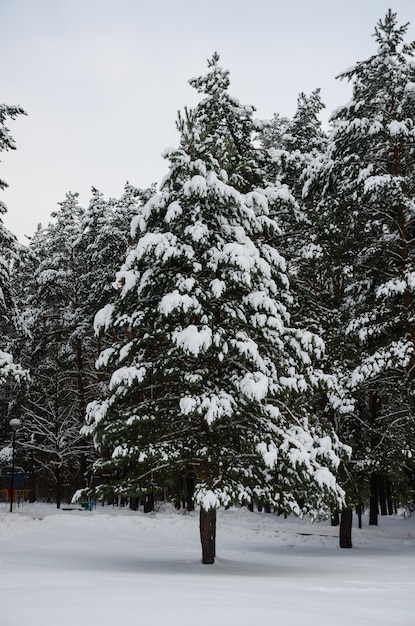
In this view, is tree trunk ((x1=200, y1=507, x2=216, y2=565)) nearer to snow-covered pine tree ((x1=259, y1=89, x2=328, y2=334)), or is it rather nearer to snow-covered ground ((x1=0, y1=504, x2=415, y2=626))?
snow-covered ground ((x1=0, y1=504, x2=415, y2=626))

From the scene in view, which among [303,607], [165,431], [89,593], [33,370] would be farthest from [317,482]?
[33,370]

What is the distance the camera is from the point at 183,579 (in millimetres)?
9250

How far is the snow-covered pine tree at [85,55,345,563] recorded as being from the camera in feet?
37.2

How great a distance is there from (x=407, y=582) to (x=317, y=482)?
221 cm

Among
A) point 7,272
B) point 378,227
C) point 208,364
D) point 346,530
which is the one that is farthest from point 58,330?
point 208,364

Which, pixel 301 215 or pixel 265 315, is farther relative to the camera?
pixel 301 215

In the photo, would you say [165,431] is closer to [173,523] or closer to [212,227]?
[212,227]

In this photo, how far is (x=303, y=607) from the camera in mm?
6676

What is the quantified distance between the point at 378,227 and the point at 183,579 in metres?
12.3

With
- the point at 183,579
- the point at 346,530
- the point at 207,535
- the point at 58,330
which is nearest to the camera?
the point at 183,579

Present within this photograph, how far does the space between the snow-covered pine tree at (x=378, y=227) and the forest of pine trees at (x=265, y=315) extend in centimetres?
6

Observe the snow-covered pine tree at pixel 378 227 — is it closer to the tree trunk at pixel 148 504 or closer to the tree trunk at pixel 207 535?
the tree trunk at pixel 207 535

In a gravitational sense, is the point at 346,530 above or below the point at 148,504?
above

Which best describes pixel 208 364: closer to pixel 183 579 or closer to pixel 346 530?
pixel 183 579
